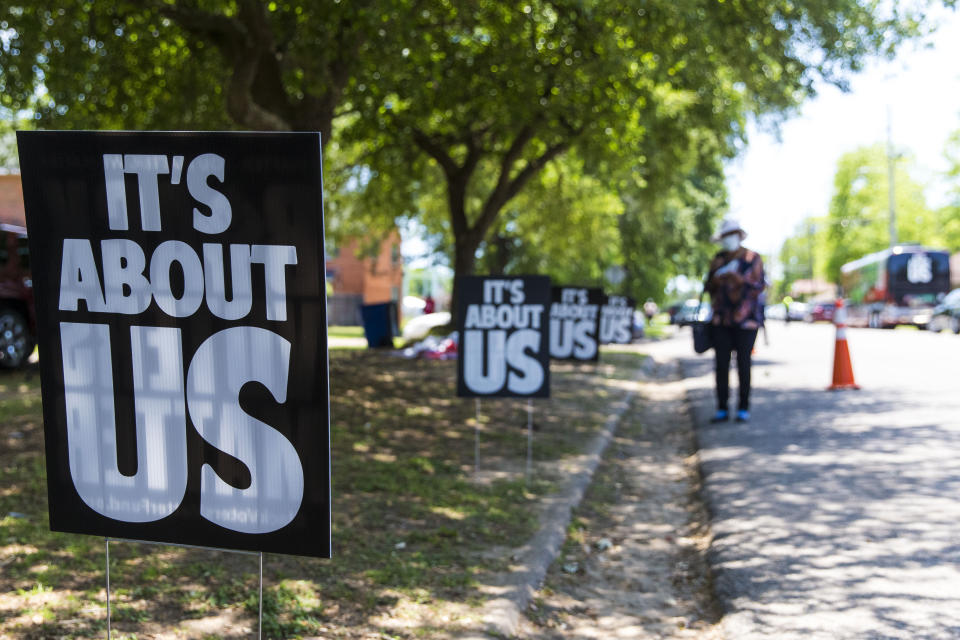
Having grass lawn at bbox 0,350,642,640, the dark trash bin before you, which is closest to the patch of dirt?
grass lawn at bbox 0,350,642,640

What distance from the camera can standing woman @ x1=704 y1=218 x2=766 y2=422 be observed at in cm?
930

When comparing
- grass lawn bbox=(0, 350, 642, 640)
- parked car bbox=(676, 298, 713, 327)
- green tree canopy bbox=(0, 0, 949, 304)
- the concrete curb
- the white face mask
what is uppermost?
green tree canopy bbox=(0, 0, 949, 304)

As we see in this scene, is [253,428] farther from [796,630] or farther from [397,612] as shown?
[796,630]

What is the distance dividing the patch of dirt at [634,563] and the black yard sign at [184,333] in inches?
66.5

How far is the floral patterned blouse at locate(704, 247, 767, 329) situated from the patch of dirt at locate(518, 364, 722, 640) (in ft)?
4.32

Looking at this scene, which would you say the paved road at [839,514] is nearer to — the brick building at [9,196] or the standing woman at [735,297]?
the standing woman at [735,297]

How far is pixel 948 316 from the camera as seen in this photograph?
3259 centimetres

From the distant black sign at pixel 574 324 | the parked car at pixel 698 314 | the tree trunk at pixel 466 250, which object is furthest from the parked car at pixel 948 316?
the distant black sign at pixel 574 324

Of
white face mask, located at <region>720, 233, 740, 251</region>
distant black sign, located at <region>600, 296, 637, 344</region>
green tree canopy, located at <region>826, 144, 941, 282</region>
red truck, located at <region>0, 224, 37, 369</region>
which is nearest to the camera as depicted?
white face mask, located at <region>720, 233, 740, 251</region>

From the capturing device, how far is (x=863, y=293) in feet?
158

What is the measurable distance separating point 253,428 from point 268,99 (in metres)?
8.83

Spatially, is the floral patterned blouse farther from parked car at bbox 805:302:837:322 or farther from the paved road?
parked car at bbox 805:302:837:322

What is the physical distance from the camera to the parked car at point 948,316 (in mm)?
31297

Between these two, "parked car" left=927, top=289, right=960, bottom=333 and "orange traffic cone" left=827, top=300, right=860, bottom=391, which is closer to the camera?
"orange traffic cone" left=827, top=300, right=860, bottom=391
